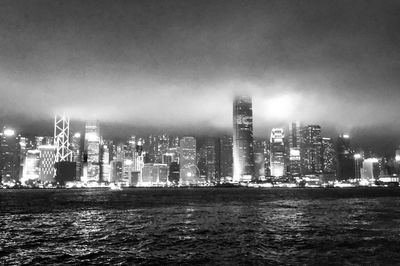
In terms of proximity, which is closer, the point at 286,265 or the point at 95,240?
the point at 286,265

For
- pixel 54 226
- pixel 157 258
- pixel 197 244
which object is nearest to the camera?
pixel 157 258

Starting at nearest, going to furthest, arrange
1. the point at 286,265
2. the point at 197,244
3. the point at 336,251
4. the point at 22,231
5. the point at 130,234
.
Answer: the point at 286,265 → the point at 336,251 → the point at 197,244 → the point at 130,234 → the point at 22,231

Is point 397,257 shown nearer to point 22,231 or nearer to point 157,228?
point 157,228

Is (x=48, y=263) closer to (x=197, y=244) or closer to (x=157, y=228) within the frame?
(x=197, y=244)

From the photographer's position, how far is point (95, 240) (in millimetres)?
44562

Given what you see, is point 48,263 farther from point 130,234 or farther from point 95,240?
point 130,234

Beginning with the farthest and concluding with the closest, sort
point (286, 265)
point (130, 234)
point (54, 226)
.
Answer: point (54, 226) < point (130, 234) < point (286, 265)

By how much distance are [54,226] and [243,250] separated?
3356cm

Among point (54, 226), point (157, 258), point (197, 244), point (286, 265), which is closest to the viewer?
point (286, 265)

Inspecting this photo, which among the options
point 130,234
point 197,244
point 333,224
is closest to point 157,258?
point 197,244

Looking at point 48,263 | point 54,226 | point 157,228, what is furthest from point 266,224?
point 48,263

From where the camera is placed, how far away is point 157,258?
34.6 meters

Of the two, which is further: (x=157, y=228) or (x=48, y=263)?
(x=157, y=228)

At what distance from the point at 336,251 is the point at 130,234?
24.9m
